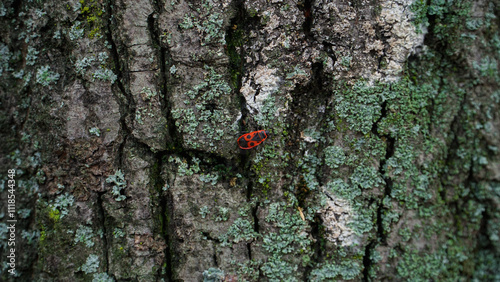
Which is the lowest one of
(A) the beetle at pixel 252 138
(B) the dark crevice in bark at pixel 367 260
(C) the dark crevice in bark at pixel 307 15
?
(B) the dark crevice in bark at pixel 367 260

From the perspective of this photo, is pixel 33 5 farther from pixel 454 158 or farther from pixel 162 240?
pixel 454 158

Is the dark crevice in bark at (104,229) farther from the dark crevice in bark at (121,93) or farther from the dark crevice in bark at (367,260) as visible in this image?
the dark crevice in bark at (367,260)

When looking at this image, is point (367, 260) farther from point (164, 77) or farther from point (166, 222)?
point (164, 77)

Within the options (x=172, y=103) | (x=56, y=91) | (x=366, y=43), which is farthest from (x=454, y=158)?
(x=56, y=91)

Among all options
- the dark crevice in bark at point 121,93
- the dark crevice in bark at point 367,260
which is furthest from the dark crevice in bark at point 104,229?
the dark crevice in bark at point 367,260

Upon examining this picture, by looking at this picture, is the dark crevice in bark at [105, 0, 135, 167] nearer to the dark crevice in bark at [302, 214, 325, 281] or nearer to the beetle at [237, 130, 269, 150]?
the beetle at [237, 130, 269, 150]

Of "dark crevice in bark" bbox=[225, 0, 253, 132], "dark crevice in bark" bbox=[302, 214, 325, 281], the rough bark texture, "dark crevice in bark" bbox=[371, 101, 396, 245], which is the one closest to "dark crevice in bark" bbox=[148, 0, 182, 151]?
the rough bark texture

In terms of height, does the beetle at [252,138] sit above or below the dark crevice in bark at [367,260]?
above
